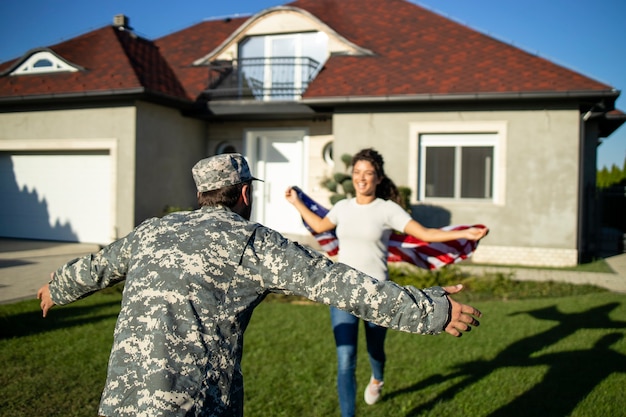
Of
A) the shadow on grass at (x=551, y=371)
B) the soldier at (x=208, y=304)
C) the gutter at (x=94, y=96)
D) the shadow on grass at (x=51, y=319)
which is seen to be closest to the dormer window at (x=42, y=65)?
the gutter at (x=94, y=96)

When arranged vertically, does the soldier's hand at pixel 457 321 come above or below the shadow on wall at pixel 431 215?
below

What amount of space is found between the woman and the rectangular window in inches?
380

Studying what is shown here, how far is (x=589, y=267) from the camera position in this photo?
42.7 ft

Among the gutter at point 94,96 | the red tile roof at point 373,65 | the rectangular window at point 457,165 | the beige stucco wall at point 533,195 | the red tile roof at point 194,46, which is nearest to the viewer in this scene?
the beige stucco wall at point 533,195

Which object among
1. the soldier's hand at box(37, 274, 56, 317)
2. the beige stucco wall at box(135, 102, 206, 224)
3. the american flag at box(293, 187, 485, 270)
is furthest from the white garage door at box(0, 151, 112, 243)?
the soldier's hand at box(37, 274, 56, 317)

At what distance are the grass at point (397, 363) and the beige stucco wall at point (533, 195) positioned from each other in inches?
188

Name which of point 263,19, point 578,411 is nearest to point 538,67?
point 263,19

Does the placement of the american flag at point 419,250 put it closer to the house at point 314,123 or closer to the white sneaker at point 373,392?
the white sneaker at point 373,392

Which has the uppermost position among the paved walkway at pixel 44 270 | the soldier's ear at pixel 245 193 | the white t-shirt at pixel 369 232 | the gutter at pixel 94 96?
the gutter at pixel 94 96

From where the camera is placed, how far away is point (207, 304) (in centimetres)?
235

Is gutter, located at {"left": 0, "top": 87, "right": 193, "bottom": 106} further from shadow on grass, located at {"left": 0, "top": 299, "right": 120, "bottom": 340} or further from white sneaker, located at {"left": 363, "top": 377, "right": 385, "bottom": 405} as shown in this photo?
white sneaker, located at {"left": 363, "top": 377, "right": 385, "bottom": 405}

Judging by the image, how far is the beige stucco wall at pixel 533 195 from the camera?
13172mm

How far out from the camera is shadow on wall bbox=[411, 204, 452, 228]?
1393cm

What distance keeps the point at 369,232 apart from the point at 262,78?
1320cm
